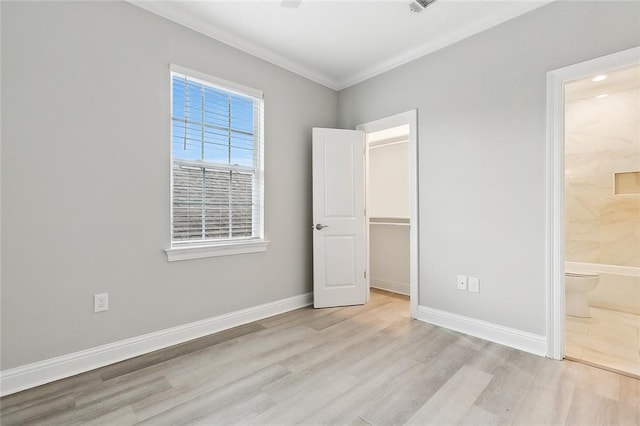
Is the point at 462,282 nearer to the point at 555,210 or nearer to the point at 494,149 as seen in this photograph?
the point at 555,210

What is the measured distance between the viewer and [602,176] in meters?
3.64

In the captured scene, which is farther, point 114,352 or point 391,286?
point 391,286

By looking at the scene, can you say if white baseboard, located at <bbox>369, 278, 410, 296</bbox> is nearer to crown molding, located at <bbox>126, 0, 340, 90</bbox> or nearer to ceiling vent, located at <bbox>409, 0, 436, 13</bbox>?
crown molding, located at <bbox>126, 0, 340, 90</bbox>

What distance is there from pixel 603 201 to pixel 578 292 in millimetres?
1264

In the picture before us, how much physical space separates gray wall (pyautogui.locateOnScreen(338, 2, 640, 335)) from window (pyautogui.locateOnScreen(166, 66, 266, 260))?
1675 mm

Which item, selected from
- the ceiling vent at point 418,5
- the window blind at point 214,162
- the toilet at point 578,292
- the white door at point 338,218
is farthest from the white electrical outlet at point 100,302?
the toilet at point 578,292

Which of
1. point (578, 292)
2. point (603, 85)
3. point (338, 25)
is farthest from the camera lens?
point (603, 85)

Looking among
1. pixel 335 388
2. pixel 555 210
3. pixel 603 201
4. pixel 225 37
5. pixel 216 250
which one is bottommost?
pixel 335 388

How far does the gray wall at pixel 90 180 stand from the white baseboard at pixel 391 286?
2201mm

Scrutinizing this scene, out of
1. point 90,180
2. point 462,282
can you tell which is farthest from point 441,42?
point 90,180

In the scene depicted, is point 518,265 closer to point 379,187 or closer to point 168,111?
point 379,187

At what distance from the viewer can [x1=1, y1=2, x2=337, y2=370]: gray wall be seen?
6.27ft

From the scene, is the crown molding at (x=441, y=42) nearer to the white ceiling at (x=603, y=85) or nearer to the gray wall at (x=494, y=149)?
the gray wall at (x=494, y=149)

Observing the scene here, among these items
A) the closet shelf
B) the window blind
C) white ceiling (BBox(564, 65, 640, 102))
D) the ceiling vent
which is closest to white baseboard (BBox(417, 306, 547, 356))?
the closet shelf
